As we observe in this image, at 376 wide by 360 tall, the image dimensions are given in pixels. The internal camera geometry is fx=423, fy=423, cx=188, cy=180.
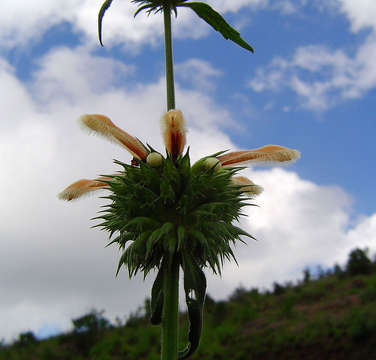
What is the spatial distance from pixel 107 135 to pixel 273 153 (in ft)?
3.22

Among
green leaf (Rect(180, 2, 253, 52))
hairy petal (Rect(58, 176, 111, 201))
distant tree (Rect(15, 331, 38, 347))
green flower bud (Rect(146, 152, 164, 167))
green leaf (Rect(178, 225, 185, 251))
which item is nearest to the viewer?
green leaf (Rect(178, 225, 185, 251))

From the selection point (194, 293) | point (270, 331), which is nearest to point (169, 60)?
point (194, 293)

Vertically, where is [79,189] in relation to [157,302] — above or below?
above

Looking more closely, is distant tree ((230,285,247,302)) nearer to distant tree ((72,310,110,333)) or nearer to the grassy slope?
the grassy slope

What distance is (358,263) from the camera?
71.8 ft

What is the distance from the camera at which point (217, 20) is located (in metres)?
2.26

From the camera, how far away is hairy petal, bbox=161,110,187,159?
217cm

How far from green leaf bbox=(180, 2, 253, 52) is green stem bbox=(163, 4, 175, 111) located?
0.39 feet

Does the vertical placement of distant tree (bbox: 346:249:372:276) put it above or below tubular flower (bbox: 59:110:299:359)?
above

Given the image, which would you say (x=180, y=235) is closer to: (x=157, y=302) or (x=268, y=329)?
(x=157, y=302)

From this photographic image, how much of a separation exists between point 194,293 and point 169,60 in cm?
116

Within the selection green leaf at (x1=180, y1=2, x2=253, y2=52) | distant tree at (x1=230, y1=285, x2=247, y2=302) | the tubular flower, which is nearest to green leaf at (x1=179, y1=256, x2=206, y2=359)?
the tubular flower

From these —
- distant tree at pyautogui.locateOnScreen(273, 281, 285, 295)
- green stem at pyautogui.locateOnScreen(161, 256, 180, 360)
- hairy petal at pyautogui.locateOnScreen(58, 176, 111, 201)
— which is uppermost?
distant tree at pyautogui.locateOnScreen(273, 281, 285, 295)

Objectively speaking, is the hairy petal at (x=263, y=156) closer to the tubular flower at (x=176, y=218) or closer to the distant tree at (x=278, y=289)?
the tubular flower at (x=176, y=218)
